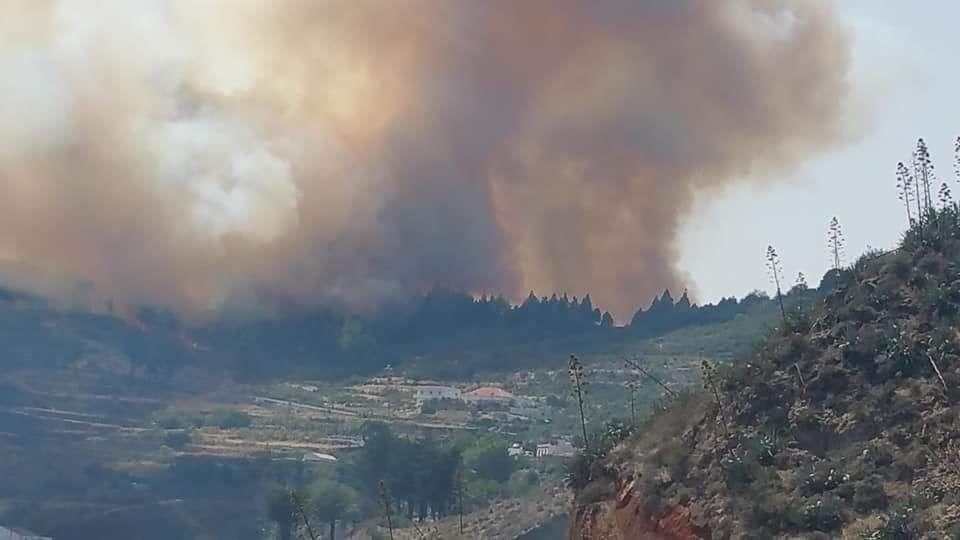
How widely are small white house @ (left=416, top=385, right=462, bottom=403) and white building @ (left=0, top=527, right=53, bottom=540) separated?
6682 centimetres

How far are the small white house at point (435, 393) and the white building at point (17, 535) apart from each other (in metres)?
66.8

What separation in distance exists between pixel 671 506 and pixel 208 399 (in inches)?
6461

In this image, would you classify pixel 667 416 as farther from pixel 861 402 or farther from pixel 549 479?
pixel 549 479

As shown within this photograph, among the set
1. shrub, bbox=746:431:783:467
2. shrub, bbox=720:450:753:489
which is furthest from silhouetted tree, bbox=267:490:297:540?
shrub, bbox=720:450:753:489

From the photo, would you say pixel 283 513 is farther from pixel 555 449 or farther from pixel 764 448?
pixel 764 448

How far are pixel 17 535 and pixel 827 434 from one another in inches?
4129

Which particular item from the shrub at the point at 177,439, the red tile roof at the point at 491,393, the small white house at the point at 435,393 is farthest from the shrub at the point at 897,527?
the small white house at the point at 435,393

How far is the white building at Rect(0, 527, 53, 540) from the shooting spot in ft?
376

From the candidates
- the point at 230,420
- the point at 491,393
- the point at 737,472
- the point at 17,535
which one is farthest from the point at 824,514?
the point at 230,420

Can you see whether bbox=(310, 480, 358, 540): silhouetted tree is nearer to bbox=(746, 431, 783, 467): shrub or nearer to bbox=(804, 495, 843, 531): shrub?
bbox=(746, 431, 783, 467): shrub

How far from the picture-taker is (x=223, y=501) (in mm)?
129500

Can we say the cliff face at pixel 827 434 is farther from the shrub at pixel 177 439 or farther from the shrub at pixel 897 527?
the shrub at pixel 177 439

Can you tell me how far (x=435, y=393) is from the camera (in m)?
180

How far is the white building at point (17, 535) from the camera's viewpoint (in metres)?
114
